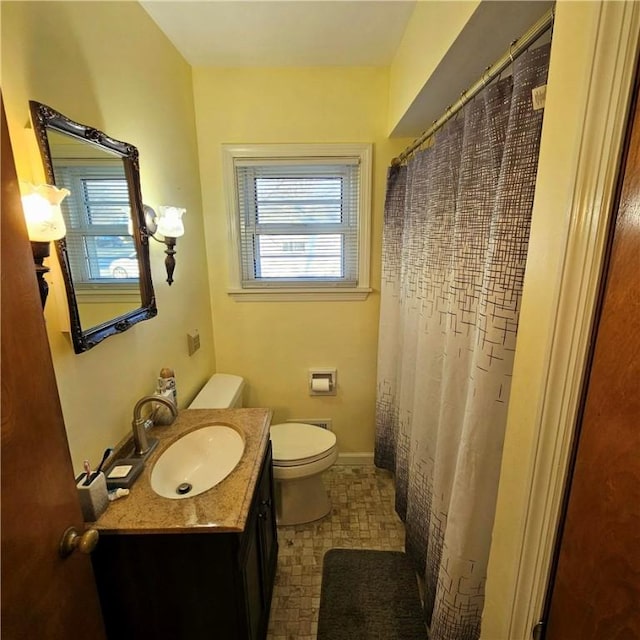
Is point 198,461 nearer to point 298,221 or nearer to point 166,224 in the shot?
point 166,224

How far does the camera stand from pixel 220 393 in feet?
6.48

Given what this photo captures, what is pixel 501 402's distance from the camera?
93 cm

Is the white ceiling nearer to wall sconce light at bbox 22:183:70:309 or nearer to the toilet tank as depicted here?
wall sconce light at bbox 22:183:70:309

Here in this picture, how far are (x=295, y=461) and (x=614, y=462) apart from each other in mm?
1510

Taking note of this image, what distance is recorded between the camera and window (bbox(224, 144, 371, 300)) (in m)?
2.01

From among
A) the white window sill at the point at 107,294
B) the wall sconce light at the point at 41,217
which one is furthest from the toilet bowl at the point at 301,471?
the wall sconce light at the point at 41,217

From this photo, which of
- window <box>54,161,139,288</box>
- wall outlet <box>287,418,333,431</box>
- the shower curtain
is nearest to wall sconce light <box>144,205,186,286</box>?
window <box>54,161,139,288</box>

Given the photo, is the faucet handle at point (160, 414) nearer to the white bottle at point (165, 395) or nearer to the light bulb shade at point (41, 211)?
the white bottle at point (165, 395)

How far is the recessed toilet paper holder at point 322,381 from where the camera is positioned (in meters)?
2.30

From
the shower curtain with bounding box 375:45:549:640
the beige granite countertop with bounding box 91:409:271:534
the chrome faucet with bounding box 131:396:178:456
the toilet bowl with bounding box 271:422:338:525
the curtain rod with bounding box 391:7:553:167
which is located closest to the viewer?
the curtain rod with bounding box 391:7:553:167

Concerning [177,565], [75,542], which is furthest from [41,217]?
[177,565]

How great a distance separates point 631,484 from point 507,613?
53 cm

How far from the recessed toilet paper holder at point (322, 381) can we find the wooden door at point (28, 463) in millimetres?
1632

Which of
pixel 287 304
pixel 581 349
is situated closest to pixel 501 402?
pixel 581 349
